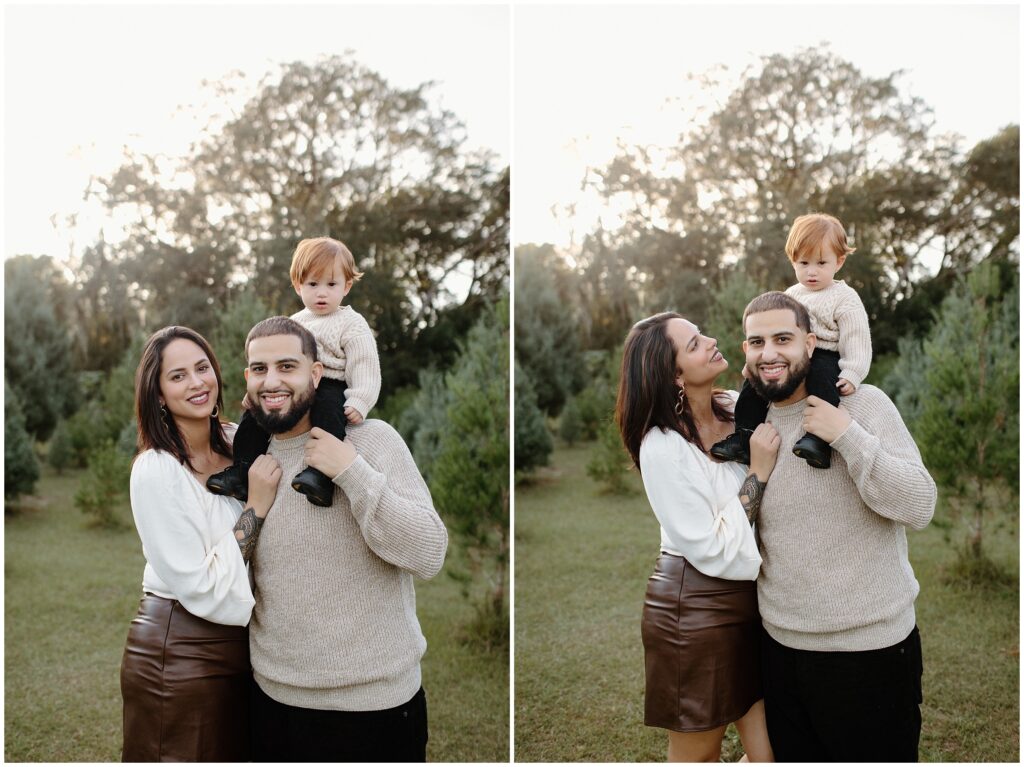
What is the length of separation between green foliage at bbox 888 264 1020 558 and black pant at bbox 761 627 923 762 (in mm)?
2420

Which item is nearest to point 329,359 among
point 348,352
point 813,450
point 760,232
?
point 348,352

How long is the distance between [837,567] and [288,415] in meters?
1.70

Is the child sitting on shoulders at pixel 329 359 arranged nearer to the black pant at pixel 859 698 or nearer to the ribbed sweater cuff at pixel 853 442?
the ribbed sweater cuff at pixel 853 442

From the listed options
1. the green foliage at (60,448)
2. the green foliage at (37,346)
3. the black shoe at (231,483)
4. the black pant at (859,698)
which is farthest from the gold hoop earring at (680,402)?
the green foliage at (60,448)

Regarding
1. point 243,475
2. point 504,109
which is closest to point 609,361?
point 504,109

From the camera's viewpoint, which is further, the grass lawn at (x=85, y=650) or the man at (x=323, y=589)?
the grass lawn at (x=85, y=650)

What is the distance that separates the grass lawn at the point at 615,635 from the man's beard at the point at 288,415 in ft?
8.28

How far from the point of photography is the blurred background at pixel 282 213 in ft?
15.2

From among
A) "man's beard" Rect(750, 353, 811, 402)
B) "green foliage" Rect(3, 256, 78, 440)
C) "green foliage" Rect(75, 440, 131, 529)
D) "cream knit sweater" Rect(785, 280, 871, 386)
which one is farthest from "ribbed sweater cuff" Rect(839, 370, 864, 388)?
"green foliage" Rect(3, 256, 78, 440)

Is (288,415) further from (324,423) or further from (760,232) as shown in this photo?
(760,232)

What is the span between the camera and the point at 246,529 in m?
2.58

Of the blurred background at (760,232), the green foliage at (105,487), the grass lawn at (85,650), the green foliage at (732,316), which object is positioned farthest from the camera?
the green foliage at (105,487)

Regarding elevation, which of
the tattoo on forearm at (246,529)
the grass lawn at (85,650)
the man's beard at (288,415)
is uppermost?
the man's beard at (288,415)

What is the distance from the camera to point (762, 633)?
2.88m
